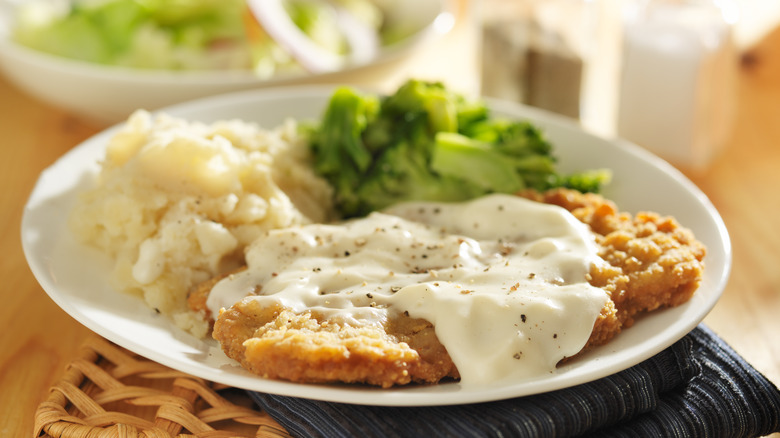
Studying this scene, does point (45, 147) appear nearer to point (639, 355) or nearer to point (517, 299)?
point (517, 299)

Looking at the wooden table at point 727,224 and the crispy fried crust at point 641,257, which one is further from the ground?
the crispy fried crust at point 641,257

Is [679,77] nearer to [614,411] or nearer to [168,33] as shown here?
[614,411]

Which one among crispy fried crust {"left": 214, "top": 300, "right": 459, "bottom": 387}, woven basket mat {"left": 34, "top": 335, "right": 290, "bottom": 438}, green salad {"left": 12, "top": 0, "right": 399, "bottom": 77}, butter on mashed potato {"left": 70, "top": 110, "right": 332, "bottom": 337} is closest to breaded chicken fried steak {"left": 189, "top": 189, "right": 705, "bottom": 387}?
crispy fried crust {"left": 214, "top": 300, "right": 459, "bottom": 387}

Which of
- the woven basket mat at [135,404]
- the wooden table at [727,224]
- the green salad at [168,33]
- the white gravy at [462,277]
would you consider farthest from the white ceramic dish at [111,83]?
the woven basket mat at [135,404]

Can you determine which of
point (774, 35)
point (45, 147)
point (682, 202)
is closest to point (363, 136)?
point (682, 202)

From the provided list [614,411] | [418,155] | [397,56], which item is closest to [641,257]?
[614,411]

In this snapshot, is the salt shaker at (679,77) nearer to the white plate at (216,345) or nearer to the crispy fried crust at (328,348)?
the white plate at (216,345)
